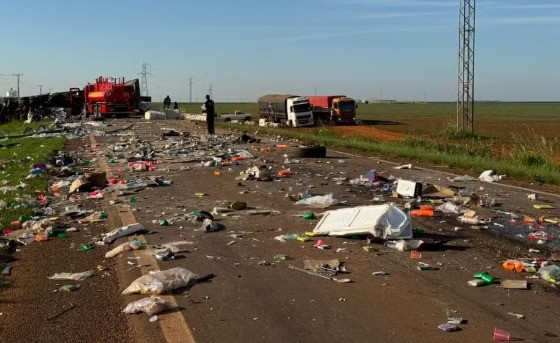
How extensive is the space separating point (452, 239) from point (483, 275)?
1.78 metres

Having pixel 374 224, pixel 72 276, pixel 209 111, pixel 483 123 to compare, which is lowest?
pixel 72 276

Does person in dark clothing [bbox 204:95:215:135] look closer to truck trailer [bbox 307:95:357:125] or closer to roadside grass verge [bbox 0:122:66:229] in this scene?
roadside grass verge [bbox 0:122:66:229]

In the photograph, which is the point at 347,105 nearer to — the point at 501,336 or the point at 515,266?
the point at 515,266

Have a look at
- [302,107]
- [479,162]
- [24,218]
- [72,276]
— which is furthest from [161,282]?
[302,107]

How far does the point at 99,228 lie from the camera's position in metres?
9.08

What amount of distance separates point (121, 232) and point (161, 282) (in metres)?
2.68

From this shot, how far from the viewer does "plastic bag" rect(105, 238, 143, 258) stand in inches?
290

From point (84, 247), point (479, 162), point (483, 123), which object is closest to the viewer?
point (84, 247)

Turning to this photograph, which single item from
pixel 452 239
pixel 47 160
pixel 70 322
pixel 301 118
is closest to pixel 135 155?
pixel 47 160

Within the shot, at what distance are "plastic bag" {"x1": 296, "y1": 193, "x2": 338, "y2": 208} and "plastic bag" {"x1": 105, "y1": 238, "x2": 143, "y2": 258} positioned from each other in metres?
3.61

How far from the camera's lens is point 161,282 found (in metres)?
5.82

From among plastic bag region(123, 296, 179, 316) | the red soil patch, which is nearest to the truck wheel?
plastic bag region(123, 296, 179, 316)

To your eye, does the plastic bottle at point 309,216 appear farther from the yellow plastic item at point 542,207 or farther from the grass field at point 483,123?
the grass field at point 483,123

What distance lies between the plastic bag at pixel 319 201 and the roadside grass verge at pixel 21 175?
4.43 m
